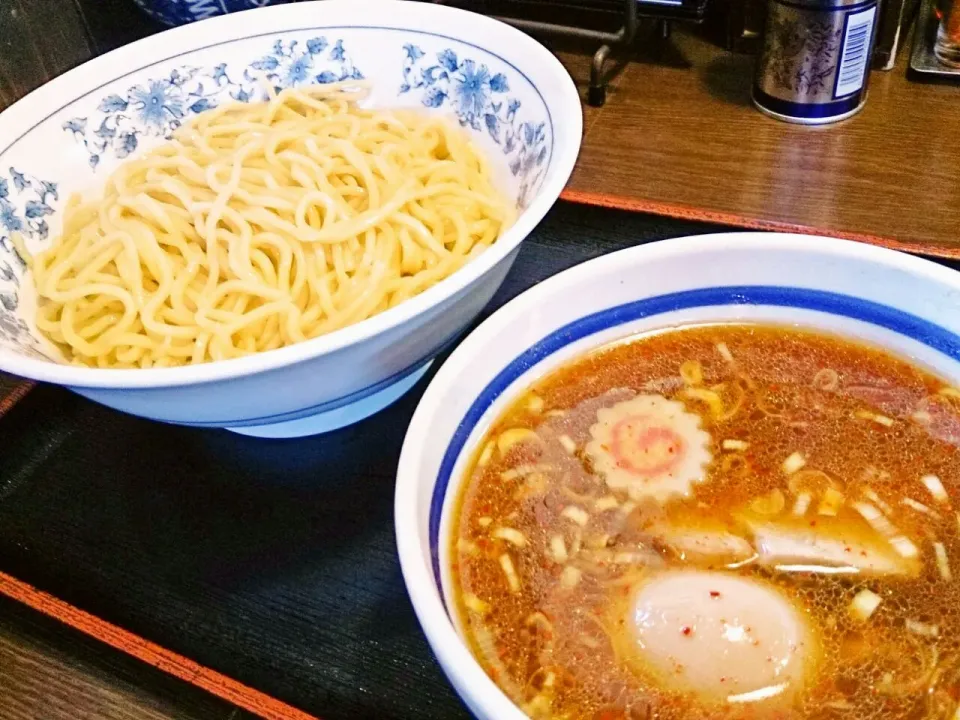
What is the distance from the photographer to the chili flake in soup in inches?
26.5

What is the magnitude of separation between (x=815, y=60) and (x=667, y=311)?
33.4 inches

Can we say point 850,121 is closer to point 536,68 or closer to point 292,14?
point 536,68

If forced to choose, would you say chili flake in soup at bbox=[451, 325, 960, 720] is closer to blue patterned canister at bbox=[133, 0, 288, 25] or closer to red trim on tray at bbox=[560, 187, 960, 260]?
red trim on tray at bbox=[560, 187, 960, 260]

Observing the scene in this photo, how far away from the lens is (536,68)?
1101mm

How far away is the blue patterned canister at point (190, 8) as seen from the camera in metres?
1.49

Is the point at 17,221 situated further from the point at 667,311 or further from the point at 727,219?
Answer: the point at 727,219

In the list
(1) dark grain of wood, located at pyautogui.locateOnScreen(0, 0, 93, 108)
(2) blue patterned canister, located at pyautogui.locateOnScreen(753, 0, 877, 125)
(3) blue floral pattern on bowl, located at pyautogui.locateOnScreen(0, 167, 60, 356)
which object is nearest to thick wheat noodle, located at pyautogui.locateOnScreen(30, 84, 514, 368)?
(3) blue floral pattern on bowl, located at pyautogui.locateOnScreen(0, 167, 60, 356)

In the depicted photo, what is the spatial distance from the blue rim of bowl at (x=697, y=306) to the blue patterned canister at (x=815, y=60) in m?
0.78

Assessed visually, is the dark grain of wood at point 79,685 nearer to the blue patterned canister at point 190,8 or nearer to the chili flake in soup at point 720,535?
the chili flake in soup at point 720,535

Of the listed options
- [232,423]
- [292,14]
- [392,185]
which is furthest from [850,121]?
[232,423]

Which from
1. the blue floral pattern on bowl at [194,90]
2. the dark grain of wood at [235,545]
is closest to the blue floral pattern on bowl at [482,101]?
the blue floral pattern on bowl at [194,90]

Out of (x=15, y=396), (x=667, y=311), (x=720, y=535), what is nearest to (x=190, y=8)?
(x=15, y=396)

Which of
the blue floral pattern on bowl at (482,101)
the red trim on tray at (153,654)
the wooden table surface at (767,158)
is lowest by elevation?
the wooden table surface at (767,158)

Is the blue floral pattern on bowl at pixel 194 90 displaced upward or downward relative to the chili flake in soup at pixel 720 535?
upward
